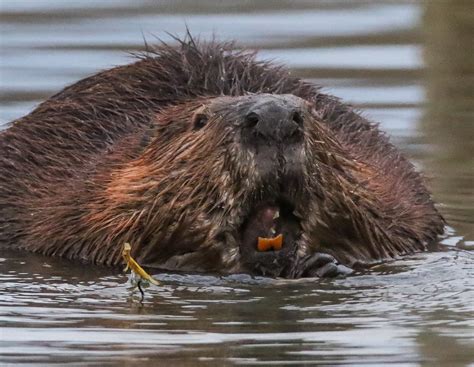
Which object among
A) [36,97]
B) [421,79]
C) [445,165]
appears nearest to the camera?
[445,165]

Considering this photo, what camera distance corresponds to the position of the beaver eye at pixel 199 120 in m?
7.14

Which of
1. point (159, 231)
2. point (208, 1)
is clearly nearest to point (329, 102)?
point (159, 231)

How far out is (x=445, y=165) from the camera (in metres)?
9.41

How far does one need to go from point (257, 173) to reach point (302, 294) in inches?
17.4

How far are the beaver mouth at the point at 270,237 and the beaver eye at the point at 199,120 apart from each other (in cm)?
43

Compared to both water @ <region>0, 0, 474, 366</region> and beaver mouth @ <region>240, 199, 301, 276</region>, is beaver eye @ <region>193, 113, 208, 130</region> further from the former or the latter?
water @ <region>0, 0, 474, 366</region>

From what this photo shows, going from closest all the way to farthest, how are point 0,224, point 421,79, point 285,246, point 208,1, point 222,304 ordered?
point 222,304 → point 285,246 → point 0,224 → point 421,79 → point 208,1

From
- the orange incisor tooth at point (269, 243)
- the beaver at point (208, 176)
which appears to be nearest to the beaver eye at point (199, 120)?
the beaver at point (208, 176)

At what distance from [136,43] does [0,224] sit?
5360mm

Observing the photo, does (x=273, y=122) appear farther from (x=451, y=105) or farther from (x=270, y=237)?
(x=451, y=105)

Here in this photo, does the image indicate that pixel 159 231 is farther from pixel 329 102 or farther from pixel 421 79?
pixel 421 79

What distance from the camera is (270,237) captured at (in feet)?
22.7

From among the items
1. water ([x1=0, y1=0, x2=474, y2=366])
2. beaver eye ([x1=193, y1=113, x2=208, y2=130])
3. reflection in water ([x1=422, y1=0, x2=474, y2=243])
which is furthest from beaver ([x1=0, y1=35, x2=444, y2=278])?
reflection in water ([x1=422, y1=0, x2=474, y2=243])

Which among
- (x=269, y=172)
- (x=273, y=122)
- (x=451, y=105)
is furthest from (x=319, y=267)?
(x=451, y=105)
